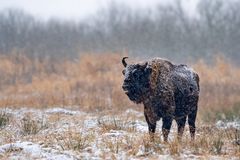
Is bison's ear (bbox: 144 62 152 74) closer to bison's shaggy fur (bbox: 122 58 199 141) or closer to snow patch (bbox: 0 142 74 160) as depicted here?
bison's shaggy fur (bbox: 122 58 199 141)

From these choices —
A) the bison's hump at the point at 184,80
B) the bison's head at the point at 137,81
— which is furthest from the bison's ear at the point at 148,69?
the bison's hump at the point at 184,80

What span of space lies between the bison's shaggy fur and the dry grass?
8.76 meters

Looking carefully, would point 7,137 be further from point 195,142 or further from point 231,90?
point 231,90

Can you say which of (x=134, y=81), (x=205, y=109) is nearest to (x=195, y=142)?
(x=134, y=81)

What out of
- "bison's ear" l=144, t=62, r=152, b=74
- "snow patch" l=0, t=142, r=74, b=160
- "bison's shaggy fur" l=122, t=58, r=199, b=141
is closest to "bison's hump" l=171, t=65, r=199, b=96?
"bison's shaggy fur" l=122, t=58, r=199, b=141

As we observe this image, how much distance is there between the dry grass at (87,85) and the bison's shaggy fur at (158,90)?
8.76m

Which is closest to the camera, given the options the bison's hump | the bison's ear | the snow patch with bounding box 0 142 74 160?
the snow patch with bounding box 0 142 74 160

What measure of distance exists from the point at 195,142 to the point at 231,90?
22684 millimetres

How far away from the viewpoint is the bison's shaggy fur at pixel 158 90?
973 centimetres

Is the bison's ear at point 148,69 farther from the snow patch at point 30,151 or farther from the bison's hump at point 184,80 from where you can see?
the snow patch at point 30,151

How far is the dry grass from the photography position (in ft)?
75.4

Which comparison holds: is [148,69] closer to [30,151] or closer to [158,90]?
[158,90]

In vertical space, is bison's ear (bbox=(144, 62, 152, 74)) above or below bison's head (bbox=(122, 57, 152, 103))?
above

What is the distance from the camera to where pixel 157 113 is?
990cm
